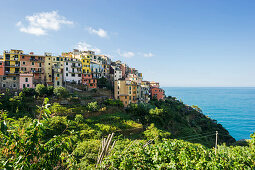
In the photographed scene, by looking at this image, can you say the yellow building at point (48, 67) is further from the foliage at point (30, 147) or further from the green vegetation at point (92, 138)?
the foliage at point (30, 147)

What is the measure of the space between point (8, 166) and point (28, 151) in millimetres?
571

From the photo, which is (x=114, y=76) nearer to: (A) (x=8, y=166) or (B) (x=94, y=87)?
(B) (x=94, y=87)

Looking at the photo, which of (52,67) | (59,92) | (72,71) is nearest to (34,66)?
(52,67)

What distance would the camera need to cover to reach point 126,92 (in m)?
35.5

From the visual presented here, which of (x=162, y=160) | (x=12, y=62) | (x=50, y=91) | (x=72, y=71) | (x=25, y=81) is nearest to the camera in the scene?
(x=162, y=160)

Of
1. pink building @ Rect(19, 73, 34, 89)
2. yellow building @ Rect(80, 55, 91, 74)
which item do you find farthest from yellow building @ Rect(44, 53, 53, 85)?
yellow building @ Rect(80, 55, 91, 74)

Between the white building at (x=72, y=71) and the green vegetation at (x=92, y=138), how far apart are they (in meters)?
9.38

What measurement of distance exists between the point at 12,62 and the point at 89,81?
18.4 m

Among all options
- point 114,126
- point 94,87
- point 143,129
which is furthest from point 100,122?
point 94,87

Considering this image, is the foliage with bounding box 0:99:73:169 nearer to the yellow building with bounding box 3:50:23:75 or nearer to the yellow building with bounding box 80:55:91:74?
the yellow building with bounding box 3:50:23:75

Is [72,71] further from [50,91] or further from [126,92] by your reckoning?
[126,92]

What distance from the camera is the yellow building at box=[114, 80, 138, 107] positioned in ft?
114

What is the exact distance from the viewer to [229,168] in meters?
6.07

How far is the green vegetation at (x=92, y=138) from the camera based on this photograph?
3.36 meters
